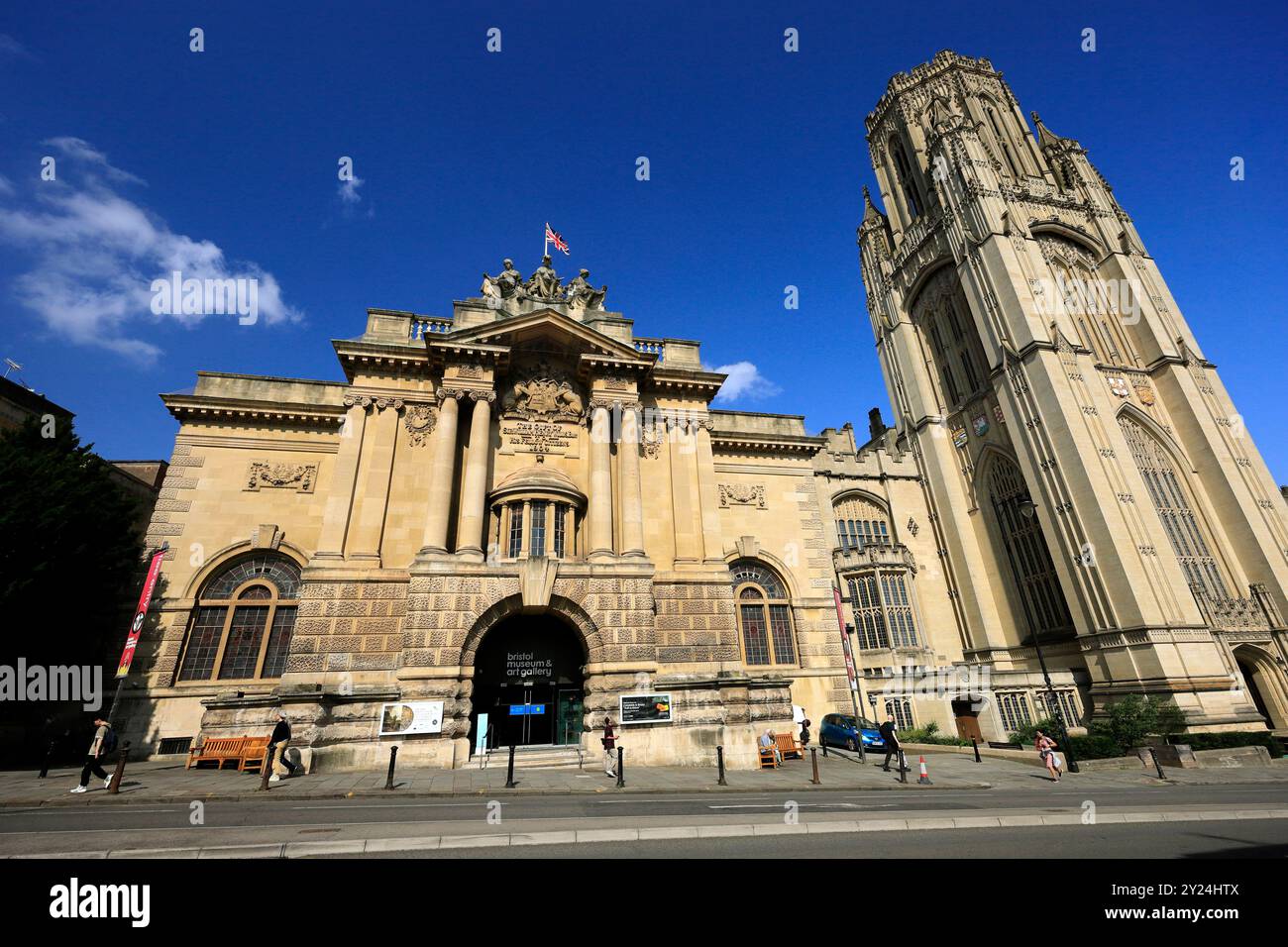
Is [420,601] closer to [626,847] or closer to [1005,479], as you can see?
[626,847]

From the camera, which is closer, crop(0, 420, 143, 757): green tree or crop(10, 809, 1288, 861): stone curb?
crop(10, 809, 1288, 861): stone curb

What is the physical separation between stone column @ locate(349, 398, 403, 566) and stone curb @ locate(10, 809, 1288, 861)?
1400 centimetres

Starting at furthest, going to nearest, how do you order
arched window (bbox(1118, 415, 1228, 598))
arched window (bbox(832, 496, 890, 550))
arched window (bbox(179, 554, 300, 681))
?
arched window (bbox(832, 496, 890, 550)) < arched window (bbox(1118, 415, 1228, 598)) < arched window (bbox(179, 554, 300, 681))

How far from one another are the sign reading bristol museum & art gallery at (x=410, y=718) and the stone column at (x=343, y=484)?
5.98 m

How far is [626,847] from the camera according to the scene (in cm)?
784

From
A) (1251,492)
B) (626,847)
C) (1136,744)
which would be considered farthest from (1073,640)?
(626,847)

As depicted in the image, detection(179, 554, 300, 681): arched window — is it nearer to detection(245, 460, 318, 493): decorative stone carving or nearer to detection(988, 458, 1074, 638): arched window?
detection(245, 460, 318, 493): decorative stone carving

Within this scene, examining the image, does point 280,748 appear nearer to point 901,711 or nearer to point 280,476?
point 280,476

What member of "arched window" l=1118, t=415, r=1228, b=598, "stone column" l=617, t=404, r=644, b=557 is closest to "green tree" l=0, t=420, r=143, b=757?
"stone column" l=617, t=404, r=644, b=557

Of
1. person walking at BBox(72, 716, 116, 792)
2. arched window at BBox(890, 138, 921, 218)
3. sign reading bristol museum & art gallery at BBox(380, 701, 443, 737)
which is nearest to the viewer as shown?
person walking at BBox(72, 716, 116, 792)

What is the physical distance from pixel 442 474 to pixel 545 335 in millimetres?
7726

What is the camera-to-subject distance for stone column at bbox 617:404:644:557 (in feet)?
72.8

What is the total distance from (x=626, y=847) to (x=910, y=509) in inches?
1414

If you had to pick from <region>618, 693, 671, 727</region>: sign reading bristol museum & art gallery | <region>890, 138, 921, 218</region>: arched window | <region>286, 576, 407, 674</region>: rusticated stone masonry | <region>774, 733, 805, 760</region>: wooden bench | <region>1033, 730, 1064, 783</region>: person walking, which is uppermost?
<region>890, 138, 921, 218</region>: arched window
